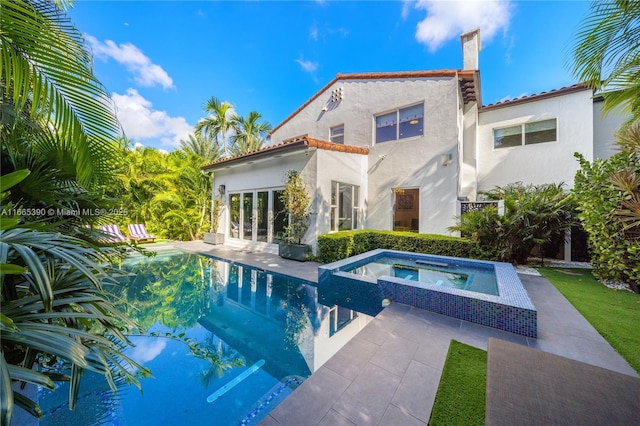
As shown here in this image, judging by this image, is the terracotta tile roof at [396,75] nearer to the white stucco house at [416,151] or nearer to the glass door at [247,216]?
the white stucco house at [416,151]

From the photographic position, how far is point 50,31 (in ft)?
7.77

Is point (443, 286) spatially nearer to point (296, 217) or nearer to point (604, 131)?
point (296, 217)

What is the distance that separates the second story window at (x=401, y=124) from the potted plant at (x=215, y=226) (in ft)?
35.1

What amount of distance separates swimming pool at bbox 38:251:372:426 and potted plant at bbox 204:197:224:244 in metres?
6.71

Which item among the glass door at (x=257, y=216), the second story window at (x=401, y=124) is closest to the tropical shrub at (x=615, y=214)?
the second story window at (x=401, y=124)

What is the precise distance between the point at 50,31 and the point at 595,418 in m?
5.56

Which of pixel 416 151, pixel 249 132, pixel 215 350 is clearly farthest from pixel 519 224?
pixel 249 132

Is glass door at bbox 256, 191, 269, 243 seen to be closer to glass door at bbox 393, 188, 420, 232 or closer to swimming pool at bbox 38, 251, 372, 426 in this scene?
swimming pool at bbox 38, 251, 372, 426

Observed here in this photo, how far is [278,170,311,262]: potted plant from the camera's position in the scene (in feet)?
36.3

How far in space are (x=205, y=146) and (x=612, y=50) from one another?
95.7 feet

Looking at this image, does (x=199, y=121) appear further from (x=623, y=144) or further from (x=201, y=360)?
(x=623, y=144)

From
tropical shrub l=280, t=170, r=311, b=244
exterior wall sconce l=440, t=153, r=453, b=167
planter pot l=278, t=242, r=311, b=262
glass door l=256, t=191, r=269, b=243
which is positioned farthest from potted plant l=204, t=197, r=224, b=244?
exterior wall sconce l=440, t=153, r=453, b=167

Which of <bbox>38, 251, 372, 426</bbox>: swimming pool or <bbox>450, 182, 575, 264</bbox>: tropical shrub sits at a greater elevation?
<bbox>450, 182, 575, 264</bbox>: tropical shrub

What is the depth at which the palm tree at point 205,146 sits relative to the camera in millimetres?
26275
